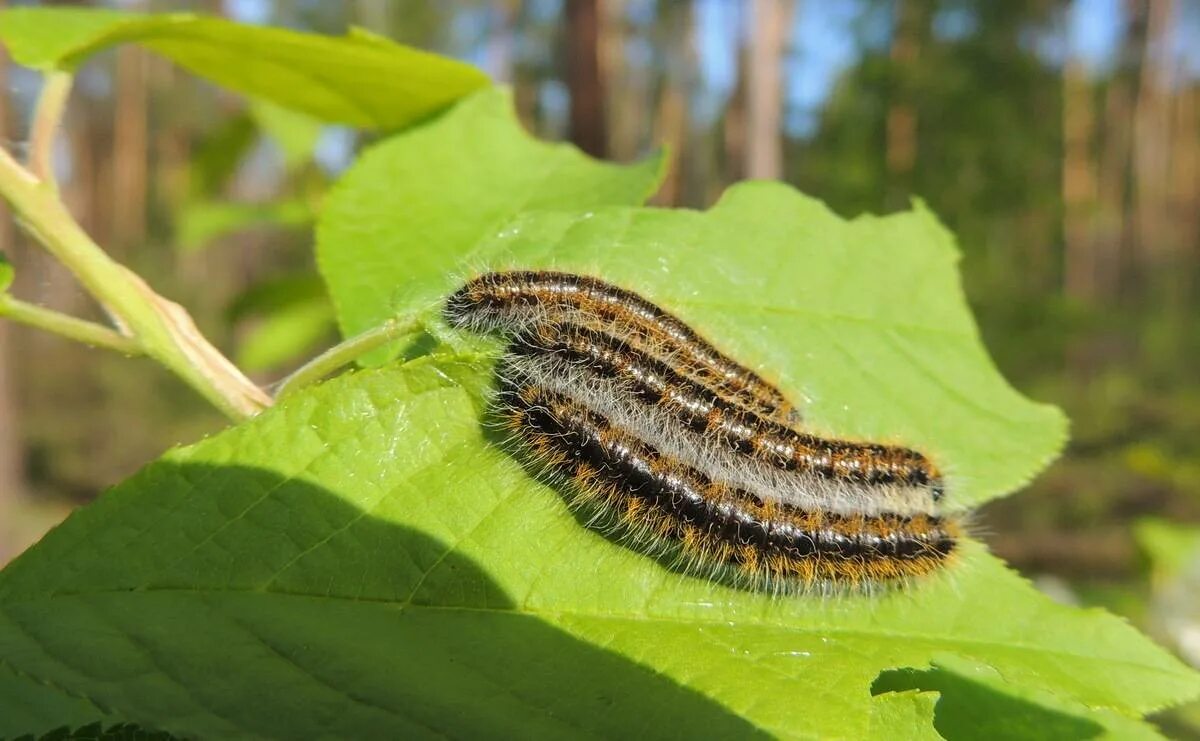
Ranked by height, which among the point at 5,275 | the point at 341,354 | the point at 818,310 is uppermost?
the point at 5,275

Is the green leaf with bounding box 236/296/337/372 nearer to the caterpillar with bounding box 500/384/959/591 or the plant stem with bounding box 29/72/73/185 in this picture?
the plant stem with bounding box 29/72/73/185

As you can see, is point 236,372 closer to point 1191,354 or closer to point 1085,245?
point 1191,354

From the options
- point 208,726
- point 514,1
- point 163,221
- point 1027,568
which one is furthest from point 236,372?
point 163,221

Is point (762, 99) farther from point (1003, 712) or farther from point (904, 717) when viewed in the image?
point (904, 717)

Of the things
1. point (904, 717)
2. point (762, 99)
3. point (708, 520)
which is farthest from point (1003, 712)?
point (762, 99)

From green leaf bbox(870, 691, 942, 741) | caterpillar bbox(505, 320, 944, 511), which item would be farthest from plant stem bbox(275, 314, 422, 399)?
green leaf bbox(870, 691, 942, 741)
